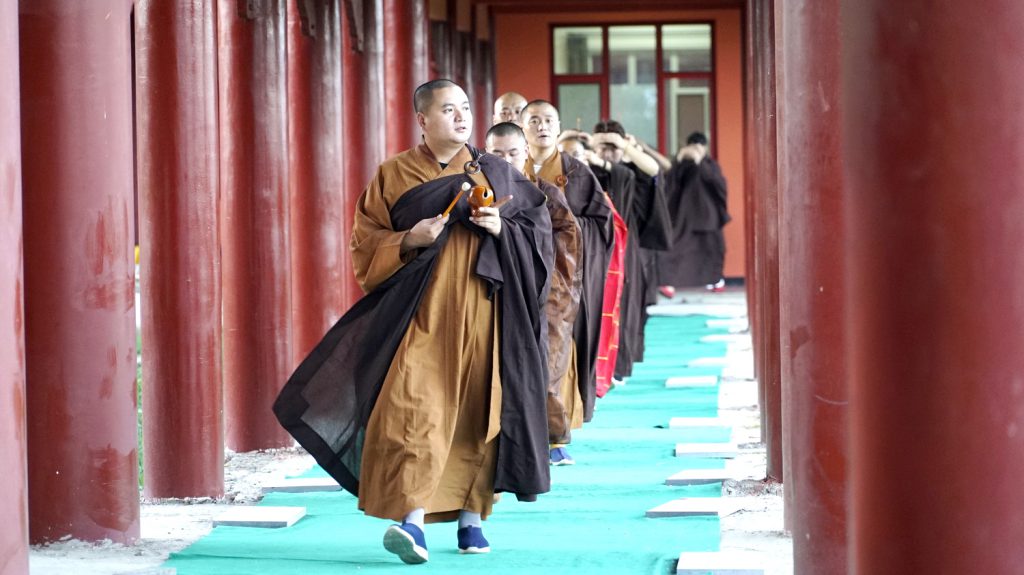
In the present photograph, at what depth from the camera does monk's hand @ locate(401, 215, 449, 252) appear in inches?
189

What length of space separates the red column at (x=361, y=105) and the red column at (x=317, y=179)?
109cm

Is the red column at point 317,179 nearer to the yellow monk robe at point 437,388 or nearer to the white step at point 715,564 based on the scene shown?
the yellow monk robe at point 437,388

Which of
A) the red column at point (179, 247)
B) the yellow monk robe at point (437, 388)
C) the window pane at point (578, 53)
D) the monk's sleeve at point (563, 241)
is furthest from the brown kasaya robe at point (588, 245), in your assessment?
the window pane at point (578, 53)

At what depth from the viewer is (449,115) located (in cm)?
497

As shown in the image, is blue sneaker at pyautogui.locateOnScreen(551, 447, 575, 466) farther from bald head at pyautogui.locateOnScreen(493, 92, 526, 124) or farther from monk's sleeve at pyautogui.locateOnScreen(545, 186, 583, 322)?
bald head at pyautogui.locateOnScreen(493, 92, 526, 124)

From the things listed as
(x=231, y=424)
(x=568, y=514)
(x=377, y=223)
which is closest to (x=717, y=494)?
(x=568, y=514)

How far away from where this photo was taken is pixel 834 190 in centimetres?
385

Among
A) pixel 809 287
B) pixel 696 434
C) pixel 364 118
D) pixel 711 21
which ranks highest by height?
pixel 711 21

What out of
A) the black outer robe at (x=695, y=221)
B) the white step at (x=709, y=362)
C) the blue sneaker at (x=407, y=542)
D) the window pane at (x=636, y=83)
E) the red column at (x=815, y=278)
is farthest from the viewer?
the window pane at (x=636, y=83)

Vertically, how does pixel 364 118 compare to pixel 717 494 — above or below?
above

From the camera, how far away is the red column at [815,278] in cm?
384

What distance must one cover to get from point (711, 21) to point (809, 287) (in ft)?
55.8

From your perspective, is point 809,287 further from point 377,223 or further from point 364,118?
point 364,118

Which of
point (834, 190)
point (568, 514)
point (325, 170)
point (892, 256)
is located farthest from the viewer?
point (325, 170)
